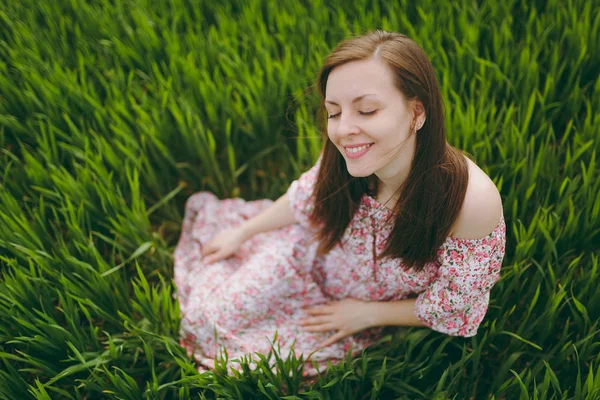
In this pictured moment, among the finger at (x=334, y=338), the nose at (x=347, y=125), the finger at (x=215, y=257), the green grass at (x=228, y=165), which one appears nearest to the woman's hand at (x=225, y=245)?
the finger at (x=215, y=257)

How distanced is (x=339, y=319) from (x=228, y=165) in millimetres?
758

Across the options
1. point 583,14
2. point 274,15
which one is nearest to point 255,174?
point 274,15

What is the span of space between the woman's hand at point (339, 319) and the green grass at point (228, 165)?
9 cm

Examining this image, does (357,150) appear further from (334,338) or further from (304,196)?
(334,338)

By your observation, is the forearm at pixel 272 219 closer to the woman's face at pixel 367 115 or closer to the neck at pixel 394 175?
the neck at pixel 394 175

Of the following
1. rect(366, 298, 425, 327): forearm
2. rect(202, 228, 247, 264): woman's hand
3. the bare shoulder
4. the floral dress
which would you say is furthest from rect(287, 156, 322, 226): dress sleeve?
the bare shoulder

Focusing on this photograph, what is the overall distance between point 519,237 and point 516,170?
188 mm

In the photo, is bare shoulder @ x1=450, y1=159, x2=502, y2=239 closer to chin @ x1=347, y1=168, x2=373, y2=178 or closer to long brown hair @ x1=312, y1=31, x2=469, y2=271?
long brown hair @ x1=312, y1=31, x2=469, y2=271

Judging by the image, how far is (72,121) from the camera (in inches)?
62.8

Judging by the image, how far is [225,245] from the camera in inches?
56.2

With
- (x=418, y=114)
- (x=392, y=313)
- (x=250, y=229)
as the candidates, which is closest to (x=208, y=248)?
(x=250, y=229)

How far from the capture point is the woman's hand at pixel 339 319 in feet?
4.08

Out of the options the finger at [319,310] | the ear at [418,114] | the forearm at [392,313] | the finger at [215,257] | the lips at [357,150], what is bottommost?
the finger at [319,310]

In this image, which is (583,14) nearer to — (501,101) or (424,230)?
(501,101)
